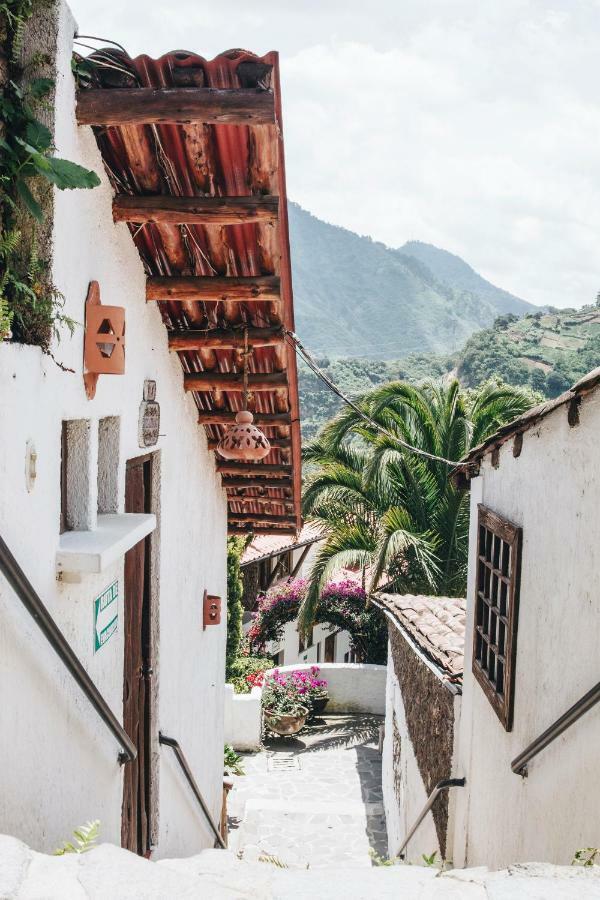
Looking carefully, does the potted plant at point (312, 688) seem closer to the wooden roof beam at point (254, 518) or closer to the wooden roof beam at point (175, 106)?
the wooden roof beam at point (254, 518)

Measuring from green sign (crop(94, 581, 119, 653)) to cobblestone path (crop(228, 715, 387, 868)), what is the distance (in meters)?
5.56

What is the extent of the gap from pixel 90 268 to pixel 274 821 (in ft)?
29.1

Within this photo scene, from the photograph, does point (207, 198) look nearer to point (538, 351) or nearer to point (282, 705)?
point (282, 705)

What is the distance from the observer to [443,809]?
676cm

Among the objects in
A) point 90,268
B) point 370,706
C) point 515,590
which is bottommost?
point 370,706

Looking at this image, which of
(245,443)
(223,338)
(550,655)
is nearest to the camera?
(550,655)

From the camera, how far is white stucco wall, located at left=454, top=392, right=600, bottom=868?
11.2 feet

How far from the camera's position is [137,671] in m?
5.06

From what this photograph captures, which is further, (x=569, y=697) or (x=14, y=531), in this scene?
(x=569, y=697)

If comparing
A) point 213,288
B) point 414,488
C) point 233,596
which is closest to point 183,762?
point 213,288

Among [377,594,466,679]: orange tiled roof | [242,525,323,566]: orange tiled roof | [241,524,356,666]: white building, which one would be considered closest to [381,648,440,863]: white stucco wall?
[377,594,466,679]: orange tiled roof

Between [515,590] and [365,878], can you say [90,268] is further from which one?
[515,590]

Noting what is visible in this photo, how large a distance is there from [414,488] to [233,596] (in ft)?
12.5

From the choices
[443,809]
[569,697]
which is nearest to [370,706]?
[443,809]
